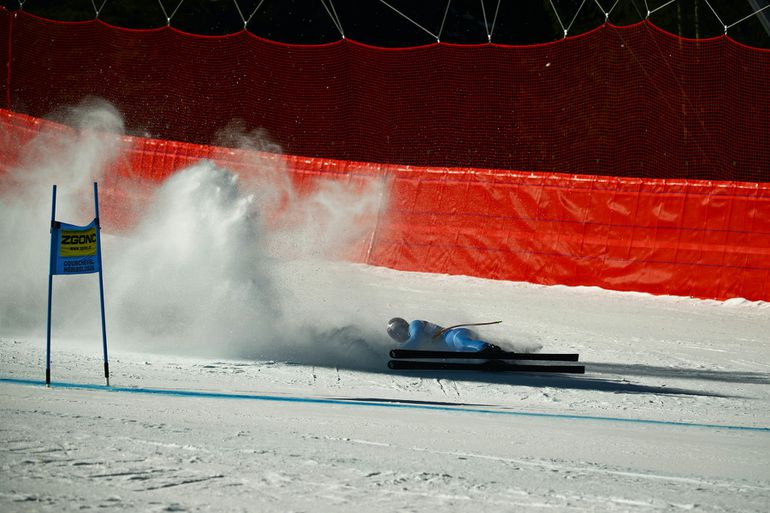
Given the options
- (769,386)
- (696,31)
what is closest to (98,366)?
(769,386)

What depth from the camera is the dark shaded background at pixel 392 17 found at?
100 feet

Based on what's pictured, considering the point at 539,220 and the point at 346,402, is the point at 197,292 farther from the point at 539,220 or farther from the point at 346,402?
the point at 539,220

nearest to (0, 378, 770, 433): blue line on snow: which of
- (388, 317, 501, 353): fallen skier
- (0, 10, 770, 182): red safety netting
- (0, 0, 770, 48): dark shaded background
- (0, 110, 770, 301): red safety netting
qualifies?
(388, 317, 501, 353): fallen skier

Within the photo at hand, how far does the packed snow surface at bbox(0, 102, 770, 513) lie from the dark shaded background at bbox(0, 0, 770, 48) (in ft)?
55.9

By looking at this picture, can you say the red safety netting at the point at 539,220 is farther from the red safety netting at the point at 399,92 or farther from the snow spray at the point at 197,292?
the snow spray at the point at 197,292

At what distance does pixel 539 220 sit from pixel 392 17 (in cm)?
1757

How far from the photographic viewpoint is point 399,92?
73.6 ft

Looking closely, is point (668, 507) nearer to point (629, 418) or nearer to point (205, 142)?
point (629, 418)

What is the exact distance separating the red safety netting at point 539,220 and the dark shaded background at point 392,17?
1263cm

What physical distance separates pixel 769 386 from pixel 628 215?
743 cm

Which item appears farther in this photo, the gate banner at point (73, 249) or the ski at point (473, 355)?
the ski at point (473, 355)

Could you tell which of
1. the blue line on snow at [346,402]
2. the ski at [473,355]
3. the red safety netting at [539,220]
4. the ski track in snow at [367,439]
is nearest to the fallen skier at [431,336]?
the ski at [473,355]

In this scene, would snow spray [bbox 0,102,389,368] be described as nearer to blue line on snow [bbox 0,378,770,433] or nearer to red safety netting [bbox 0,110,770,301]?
blue line on snow [bbox 0,378,770,433]

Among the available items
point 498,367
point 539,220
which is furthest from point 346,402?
point 539,220
